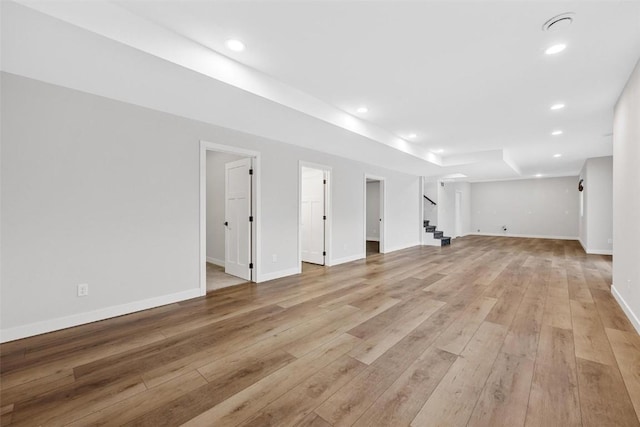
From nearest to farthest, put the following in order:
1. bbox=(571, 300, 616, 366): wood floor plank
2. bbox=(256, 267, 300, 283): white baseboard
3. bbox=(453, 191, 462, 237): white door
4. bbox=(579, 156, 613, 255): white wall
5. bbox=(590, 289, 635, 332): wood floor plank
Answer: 1. bbox=(571, 300, 616, 366): wood floor plank
2. bbox=(590, 289, 635, 332): wood floor plank
3. bbox=(256, 267, 300, 283): white baseboard
4. bbox=(579, 156, 613, 255): white wall
5. bbox=(453, 191, 462, 237): white door

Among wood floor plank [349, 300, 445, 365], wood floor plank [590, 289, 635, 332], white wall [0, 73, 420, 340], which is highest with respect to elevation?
white wall [0, 73, 420, 340]

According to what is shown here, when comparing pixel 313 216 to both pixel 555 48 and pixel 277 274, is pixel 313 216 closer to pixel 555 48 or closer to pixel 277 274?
pixel 277 274

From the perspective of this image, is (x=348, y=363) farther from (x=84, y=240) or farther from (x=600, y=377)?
(x=84, y=240)

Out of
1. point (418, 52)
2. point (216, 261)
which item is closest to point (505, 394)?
point (418, 52)

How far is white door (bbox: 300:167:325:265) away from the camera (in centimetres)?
599

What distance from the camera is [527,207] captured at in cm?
1190

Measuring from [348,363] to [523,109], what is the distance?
4322mm

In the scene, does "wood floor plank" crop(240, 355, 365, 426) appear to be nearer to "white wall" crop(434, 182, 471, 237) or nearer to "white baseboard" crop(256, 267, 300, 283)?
"white baseboard" crop(256, 267, 300, 283)

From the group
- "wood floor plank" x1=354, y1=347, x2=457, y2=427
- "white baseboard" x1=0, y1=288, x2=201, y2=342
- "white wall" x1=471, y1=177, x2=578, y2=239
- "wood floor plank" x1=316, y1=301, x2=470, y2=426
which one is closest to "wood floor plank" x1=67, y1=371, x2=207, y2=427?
"wood floor plank" x1=316, y1=301, x2=470, y2=426

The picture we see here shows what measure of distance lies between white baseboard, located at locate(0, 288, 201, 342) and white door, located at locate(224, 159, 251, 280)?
3.84ft

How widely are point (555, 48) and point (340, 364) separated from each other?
11.1 ft

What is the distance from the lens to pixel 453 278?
4793 mm

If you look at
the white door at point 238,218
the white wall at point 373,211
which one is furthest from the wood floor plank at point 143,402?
the white wall at point 373,211

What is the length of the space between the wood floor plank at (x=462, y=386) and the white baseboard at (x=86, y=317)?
3116mm
